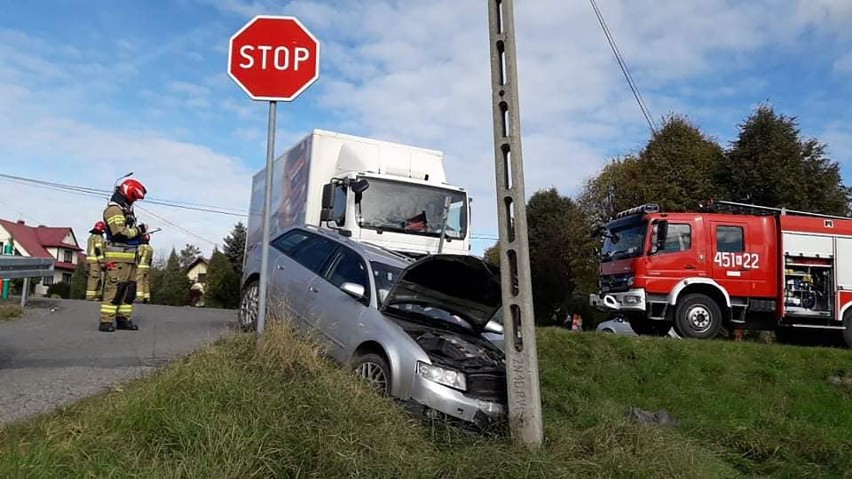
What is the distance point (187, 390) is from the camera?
416 centimetres

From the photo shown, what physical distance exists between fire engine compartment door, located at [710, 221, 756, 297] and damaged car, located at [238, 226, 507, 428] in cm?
758

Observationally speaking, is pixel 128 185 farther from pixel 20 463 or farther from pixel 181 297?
pixel 181 297

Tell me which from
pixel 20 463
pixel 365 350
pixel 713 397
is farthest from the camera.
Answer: pixel 713 397

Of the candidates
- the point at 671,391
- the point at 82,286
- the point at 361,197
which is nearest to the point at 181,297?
the point at 82,286

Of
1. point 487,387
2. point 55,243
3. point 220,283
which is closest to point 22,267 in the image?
point 487,387

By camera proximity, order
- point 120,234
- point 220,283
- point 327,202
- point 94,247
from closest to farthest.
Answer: point 120,234, point 327,202, point 94,247, point 220,283

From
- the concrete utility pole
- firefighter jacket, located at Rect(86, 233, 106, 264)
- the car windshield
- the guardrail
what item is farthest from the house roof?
the concrete utility pole

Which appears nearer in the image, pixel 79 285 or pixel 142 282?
pixel 142 282

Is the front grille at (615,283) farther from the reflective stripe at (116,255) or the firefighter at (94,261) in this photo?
the firefighter at (94,261)

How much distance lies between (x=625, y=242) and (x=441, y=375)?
929cm

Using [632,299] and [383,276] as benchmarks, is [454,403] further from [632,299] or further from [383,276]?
[632,299]

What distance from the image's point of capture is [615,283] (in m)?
13.8

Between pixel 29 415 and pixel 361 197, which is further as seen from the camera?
pixel 361 197

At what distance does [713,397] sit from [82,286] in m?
44.8
